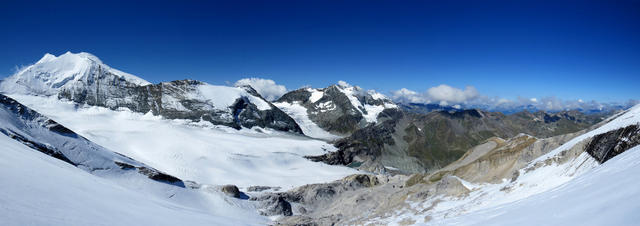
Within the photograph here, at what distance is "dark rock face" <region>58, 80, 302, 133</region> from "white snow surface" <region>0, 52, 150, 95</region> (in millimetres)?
6580

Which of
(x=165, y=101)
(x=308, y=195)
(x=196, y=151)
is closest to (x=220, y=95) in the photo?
(x=165, y=101)

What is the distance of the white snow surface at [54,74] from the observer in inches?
5413

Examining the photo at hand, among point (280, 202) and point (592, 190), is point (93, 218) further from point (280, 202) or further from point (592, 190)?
point (280, 202)

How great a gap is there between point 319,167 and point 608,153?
99063 millimetres

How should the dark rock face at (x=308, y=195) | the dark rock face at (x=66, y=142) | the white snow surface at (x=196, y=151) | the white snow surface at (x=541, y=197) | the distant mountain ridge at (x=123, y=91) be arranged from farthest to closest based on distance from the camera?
the distant mountain ridge at (x=123, y=91) < the white snow surface at (x=196, y=151) < the dark rock face at (x=308, y=195) < the dark rock face at (x=66, y=142) < the white snow surface at (x=541, y=197)

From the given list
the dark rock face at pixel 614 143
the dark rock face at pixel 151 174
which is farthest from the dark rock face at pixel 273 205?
the dark rock face at pixel 614 143

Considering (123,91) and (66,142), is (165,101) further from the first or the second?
(66,142)

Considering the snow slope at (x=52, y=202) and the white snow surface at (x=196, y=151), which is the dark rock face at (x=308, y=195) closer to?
the white snow surface at (x=196, y=151)

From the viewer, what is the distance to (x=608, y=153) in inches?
631

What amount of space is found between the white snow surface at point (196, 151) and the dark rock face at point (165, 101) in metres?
7.35

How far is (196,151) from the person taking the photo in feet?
327

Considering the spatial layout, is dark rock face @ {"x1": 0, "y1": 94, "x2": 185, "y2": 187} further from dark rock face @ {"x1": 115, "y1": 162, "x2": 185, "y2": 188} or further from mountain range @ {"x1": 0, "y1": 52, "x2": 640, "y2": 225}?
mountain range @ {"x1": 0, "y1": 52, "x2": 640, "y2": 225}

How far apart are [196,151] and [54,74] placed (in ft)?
365

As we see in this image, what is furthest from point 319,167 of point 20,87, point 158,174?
point 20,87
